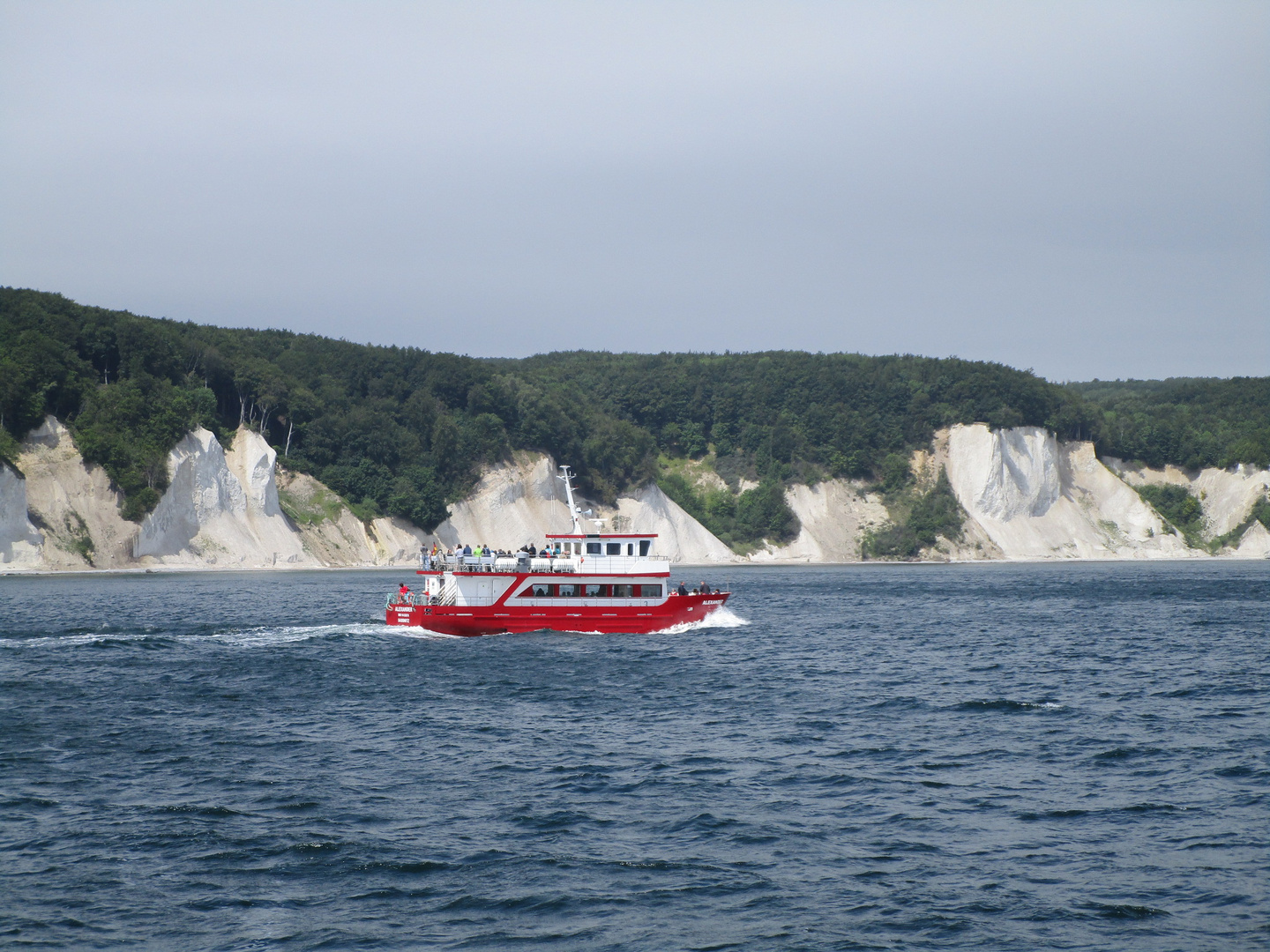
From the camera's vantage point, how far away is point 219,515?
110 meters

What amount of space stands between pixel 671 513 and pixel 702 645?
9570cm

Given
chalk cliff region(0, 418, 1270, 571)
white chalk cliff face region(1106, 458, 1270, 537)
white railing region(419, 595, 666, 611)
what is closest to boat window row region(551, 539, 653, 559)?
white railing region(419, 595, 666, 611)

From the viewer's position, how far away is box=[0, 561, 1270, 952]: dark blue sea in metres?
17.6

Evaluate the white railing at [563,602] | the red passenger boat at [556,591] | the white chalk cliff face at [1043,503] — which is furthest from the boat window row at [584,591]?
the white chalk cliff face at [1043,503]

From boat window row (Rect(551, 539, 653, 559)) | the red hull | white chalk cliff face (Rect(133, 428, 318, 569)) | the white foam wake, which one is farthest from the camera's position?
white chalk cliff face (Rect(133, 428, 318, 569))

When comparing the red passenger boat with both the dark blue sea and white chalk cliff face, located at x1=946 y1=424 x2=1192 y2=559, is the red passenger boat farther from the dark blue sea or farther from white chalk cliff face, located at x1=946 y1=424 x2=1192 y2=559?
white chalk cliff face, located at x1=946 y1=424 x2=1192 y2=559

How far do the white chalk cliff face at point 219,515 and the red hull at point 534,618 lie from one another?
5866cm

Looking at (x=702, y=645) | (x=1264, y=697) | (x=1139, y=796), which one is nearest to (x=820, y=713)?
(x=1139, y=796)

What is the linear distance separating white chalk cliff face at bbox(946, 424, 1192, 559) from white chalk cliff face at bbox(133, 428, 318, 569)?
3612 inches

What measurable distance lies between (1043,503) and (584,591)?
126 m

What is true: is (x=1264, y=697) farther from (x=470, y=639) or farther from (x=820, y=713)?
(x=470, y=639)

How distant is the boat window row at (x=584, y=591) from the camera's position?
5484 cm

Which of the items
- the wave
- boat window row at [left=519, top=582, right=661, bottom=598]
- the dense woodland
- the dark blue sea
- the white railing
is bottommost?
the dark blue sea

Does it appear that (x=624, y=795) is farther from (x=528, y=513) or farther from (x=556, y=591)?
(x=528, y=513)
